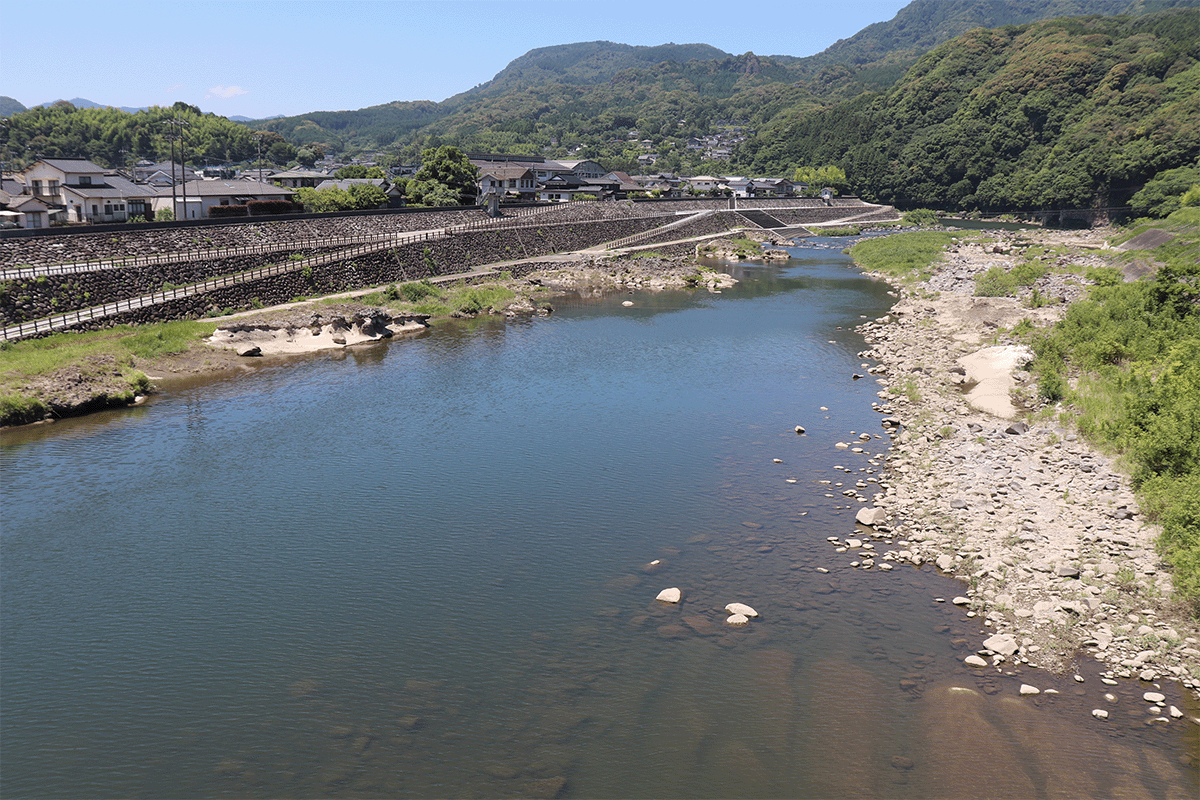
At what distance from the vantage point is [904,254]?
6569 cm

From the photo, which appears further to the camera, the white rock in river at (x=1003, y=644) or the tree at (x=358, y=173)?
the tree at (x=358, y=173)

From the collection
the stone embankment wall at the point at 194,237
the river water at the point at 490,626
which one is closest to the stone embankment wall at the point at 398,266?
the stone embankment wall at the point at 194,237

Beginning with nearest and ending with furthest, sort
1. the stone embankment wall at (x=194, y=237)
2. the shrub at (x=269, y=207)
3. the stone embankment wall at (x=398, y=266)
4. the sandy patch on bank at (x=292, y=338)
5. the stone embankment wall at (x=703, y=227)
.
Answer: the stone embankment wall at (x=194, y=237)
the sandy patch on bank at (x=292, y=338)
the stone embankment wall at (x=398, y=266)
the shrub at (x=269, y=207)
the stone embankment wall at (x=703, y=227)

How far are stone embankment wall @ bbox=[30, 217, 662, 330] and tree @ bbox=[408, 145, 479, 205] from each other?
24.7 feet

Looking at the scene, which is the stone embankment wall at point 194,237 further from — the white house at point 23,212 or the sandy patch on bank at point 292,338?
the white house at point 23,212

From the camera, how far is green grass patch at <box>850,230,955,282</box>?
59.4 meters

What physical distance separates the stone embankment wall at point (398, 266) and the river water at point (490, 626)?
449 inches

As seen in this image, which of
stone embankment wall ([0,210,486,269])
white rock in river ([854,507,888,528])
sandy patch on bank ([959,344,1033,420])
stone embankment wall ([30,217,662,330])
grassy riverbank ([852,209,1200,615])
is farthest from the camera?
stone embankment wall ([30,217,662,330])

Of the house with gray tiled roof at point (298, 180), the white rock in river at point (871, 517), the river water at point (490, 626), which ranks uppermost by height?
the house with gray tiled roof at point (298, 180)

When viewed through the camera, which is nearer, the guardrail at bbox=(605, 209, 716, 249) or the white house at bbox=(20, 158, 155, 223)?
the white house at bbox=(20, 158, 155, 223)

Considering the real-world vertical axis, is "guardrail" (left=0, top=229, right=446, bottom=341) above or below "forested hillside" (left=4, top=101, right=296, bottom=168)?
below

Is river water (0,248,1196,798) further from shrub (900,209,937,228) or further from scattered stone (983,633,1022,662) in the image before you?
shrub (900,209,937,228)

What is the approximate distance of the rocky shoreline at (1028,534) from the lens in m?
13.0

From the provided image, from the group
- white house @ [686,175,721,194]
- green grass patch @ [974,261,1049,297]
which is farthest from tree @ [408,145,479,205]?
white house @ [686,175,721,194]
